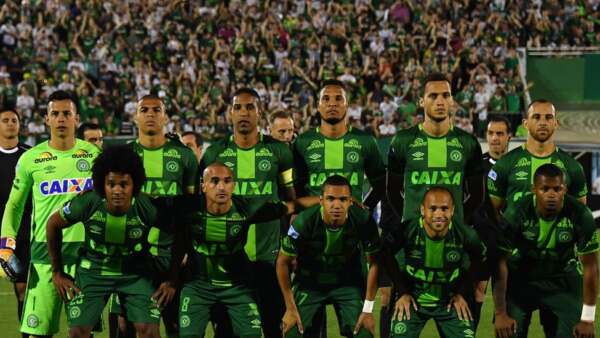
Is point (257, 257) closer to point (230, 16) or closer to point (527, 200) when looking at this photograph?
point (527, 200)

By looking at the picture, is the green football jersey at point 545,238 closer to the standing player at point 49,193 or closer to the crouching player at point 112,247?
the crouching player at point 112,247

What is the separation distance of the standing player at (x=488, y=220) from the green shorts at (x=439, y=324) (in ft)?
1.53

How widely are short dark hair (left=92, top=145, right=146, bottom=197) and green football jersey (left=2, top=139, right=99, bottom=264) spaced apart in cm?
77

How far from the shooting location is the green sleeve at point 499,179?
9.38 metres

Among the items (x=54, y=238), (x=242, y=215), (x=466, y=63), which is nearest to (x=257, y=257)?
(x=242, y=215)

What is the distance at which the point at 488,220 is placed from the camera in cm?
966

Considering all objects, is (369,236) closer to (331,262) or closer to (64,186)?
(331,262)

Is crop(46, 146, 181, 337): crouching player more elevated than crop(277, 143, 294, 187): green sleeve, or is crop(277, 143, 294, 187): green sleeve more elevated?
crop(277, 143, 294, 187): green sleeve

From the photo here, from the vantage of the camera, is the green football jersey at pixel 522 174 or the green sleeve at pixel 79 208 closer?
the green sleeve at pixel 79 208

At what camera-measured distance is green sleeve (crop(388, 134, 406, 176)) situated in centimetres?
954

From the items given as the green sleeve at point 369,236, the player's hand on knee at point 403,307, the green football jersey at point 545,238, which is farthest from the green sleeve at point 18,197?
the green football jersey at point 545,238

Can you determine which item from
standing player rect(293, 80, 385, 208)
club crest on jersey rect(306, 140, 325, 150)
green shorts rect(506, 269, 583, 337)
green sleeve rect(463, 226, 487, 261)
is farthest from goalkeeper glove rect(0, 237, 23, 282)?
green shorts rect(506, 269, 583, 337)

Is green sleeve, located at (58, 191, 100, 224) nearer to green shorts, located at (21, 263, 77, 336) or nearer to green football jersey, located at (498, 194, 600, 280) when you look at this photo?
green shorts, located at (21, 263, 77, 336)

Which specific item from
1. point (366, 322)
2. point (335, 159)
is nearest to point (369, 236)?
point (366, 322)
